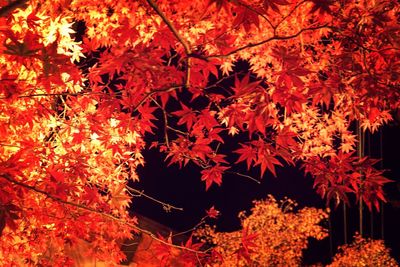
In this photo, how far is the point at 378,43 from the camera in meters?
5.75

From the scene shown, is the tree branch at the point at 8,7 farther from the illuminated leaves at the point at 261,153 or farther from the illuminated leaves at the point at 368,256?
the illuminated leaves at the point at 368,256

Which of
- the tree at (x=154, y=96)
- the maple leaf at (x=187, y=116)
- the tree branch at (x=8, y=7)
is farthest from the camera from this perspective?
the maple leaf at (x=187, y=116)

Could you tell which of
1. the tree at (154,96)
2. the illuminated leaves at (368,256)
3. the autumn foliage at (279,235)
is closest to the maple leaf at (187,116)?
the tree at (154,96)

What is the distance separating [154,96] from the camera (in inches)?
193

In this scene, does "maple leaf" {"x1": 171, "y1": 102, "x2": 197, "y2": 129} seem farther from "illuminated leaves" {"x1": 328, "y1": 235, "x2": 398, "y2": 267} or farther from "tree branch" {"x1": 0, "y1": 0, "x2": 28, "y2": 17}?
"illuminated leaves" {"x1": 328, "y1": 235, "x2": 398, "y2": 267}

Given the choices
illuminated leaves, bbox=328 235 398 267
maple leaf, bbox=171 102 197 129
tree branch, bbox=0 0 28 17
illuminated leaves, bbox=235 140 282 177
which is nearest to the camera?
tree branch, bbox=0 0 28 17

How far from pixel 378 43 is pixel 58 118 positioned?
4107mm

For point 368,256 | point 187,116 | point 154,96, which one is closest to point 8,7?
point 187,116

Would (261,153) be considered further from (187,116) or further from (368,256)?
(368,256)

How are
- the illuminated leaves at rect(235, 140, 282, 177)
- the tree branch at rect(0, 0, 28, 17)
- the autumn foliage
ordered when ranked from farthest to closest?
the autumn foliage, the illuminated leaves at rect(235, 140, 282, 177), the tree branch at rect(0, 0, 28, 17)

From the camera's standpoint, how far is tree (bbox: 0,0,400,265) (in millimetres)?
3793

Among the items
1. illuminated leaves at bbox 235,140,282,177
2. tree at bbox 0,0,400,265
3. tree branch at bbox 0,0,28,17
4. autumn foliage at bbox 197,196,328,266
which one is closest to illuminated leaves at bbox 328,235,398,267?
autumn foliage at bbox 197,196,328,266

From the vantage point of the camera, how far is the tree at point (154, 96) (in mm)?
3793

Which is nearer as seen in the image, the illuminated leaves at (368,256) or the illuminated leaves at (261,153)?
the illuminated leaves at (261,153)
